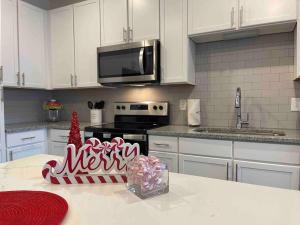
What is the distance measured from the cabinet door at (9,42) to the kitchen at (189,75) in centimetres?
1

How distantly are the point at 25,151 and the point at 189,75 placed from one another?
79.5 inches

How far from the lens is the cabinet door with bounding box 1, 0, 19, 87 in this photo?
263cm

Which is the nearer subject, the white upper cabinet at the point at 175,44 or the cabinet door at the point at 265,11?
the cabinet door at the point at 265,11

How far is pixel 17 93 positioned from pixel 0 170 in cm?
225

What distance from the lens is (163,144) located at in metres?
2.23

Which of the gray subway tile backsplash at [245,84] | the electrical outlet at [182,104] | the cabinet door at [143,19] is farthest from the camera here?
the electrical outlet at [182,104]

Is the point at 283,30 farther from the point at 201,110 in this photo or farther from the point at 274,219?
the point at 274,219

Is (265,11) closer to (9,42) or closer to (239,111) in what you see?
(239,111)

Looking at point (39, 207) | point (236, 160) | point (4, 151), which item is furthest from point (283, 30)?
point (4, 151)

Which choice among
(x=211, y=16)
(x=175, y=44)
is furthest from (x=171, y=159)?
(x=211, y=16)

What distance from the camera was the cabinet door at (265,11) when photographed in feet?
6.39

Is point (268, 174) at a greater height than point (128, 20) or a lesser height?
lesser

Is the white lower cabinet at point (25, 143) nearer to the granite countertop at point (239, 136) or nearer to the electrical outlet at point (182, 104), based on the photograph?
the granite countertop at point (239, 136)

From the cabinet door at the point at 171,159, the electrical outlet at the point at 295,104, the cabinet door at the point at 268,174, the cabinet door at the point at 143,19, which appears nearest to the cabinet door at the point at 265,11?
the electrical outlet at the point at 295,104
